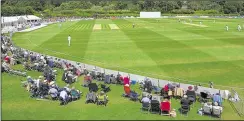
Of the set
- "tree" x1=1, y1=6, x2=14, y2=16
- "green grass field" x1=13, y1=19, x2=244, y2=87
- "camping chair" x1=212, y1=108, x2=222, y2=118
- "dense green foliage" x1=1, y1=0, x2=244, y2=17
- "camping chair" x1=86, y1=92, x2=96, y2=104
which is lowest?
"camping chair" x1=212, y1=108, x2=222, y2=118

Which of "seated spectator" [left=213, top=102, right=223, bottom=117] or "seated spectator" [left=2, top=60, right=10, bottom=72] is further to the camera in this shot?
"seated spectator" [left=2, top=60, right=10, bottom=72]

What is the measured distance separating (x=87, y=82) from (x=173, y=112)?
767 centimetres

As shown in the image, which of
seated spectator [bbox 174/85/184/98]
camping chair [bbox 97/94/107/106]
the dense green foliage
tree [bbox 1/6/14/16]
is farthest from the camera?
the dense green foliage

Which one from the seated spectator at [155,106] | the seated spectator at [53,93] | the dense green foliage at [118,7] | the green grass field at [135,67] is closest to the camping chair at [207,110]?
the green grass field at [135,67]

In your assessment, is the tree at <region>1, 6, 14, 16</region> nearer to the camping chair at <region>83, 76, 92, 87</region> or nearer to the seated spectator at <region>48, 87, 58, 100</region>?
the camping chair at <region>83, 76, 92, 87</region>

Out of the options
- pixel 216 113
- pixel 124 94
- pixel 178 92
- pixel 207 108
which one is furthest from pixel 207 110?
pixel 124 94

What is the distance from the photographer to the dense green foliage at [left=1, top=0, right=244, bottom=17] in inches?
6097

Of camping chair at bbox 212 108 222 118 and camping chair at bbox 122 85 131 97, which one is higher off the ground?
camping chair at bbox 122 85 131 97

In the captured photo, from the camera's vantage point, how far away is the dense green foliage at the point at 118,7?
15488 cm

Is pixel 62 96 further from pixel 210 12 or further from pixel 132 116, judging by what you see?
pixel 210 12

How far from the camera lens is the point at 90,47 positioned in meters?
42.2

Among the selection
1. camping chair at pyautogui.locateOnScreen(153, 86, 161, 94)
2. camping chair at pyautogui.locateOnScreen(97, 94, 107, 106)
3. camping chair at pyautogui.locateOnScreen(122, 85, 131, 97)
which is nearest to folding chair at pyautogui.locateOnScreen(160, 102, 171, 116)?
camping chair at pyautogui.locateOnScreen(97, 94, 107, 106)

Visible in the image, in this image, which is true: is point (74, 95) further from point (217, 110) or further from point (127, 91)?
point (217, 110)

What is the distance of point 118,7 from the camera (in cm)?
18512
